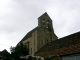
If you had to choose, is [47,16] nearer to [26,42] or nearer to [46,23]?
[46,23]

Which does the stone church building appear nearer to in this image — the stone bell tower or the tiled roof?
the stone bell tower

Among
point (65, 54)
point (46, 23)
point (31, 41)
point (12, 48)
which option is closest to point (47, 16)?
point (46, 23)

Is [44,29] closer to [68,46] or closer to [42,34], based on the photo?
[42,34]

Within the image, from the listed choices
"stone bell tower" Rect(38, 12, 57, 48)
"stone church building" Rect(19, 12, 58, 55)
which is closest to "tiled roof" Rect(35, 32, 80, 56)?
"stone church building" Rect(19, 12, 58, 55)

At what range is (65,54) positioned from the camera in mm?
22047

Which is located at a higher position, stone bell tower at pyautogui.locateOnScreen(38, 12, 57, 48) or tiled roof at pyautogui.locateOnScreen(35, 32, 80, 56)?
stone bell tower at pyautogui.locateOnScreen(38, 12, 57, 48)

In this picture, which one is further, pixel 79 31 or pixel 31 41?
pixel 31 41

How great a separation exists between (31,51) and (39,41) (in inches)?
147

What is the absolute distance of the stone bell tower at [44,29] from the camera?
3869 cm

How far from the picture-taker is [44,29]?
39469 mm

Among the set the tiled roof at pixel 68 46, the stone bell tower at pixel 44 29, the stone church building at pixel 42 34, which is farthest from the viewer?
the stone bell tower at pixel 44 29

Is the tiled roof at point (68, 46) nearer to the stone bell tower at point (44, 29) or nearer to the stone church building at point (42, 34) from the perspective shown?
the stone church building at point (42, 34)

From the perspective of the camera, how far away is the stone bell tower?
127 ft

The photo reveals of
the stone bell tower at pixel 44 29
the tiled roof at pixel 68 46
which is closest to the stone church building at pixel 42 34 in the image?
the stone bell tower at pixel 44 29
